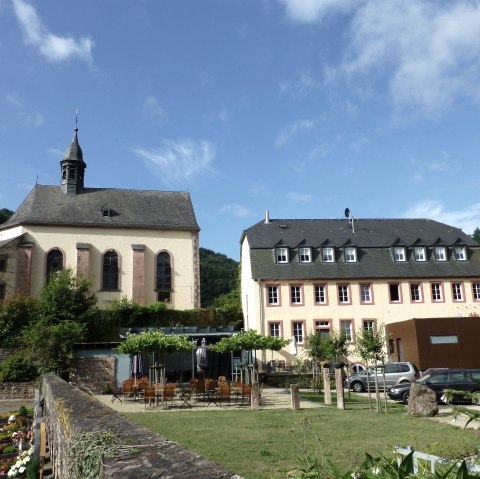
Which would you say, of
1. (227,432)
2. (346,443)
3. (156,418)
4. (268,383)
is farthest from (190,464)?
(268,383)

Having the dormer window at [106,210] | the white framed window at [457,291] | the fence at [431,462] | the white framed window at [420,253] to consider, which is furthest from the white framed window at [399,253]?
the fence at [431,462]

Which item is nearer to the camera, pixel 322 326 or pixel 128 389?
pixel 128 389

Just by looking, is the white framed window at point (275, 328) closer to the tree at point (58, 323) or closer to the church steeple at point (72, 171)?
the tree at point (58, 323)

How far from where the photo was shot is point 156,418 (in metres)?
15.2

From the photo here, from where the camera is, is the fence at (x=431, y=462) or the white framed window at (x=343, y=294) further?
the white framed window at (x=343, y=294)

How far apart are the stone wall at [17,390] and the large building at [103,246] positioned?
12.5m

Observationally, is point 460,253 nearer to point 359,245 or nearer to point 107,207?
point 359,245

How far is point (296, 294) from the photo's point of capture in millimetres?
37219

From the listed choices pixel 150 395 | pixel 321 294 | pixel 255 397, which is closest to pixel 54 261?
pixel 321 294

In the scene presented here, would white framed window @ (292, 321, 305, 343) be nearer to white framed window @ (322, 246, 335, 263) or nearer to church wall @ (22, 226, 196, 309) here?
white framed window @ (322, 246, 335, 263)

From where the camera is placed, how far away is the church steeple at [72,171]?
1698 inches

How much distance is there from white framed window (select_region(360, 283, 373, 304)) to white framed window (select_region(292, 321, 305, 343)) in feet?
15.8

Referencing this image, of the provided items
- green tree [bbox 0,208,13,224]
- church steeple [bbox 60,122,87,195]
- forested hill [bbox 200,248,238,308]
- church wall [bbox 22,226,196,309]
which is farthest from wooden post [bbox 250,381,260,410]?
green tree [bbox 0,208,13,224]

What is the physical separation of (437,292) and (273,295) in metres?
12.3
